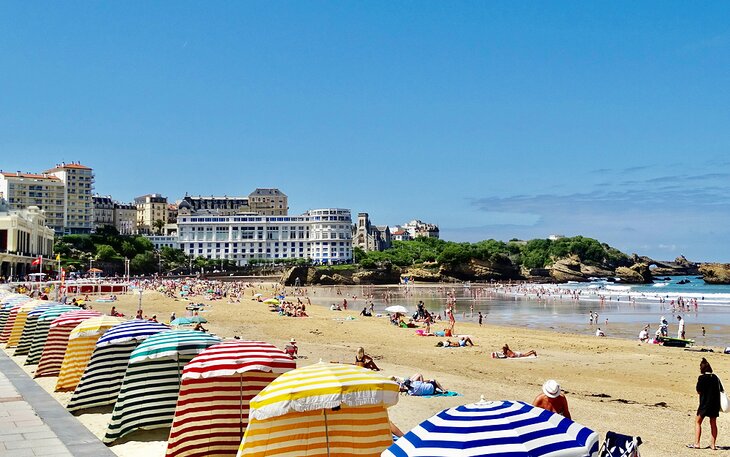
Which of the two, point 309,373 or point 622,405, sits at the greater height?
point 309,373

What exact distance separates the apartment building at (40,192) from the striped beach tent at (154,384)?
138981mm

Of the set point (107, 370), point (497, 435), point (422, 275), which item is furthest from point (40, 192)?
point (497, 435)

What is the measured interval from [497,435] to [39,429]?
7.29m

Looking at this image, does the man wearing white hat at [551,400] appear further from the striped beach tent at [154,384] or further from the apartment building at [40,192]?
the apartment building at [40,192]

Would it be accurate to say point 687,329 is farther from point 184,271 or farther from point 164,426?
point 184,271

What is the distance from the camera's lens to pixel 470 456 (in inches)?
180

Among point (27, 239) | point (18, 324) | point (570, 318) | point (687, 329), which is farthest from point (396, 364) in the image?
point (27, 239)

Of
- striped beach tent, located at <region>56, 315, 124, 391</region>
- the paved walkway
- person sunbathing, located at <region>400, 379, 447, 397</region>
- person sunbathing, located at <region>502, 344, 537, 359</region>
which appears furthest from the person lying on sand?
the paved walkway

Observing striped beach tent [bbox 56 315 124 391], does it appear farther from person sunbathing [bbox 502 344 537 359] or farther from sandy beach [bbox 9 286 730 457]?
person sunbathing [bbox 502 344 537 359]

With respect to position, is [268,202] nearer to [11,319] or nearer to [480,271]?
Answer: [480,271]

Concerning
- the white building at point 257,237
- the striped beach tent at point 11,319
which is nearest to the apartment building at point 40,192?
the white building at point 257,237

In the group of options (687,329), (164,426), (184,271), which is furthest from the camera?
(184,271)

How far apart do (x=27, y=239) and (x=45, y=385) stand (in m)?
82.0

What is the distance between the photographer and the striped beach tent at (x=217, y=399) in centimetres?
793
